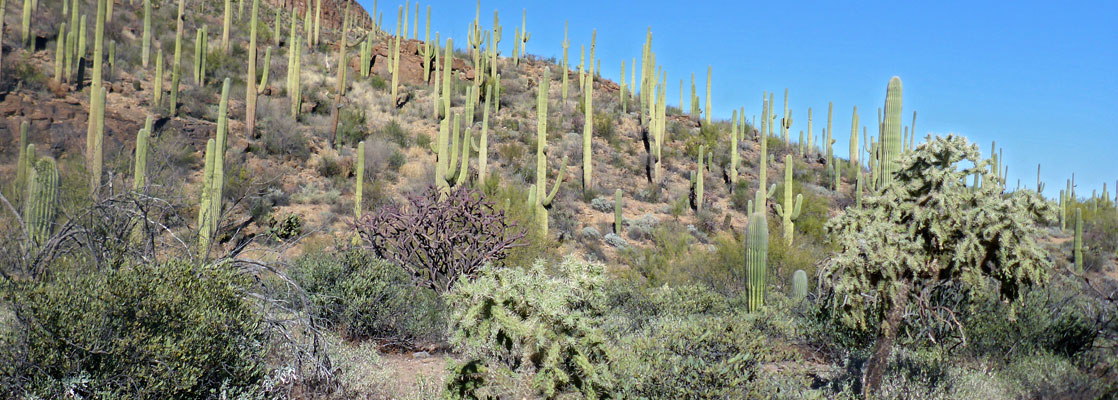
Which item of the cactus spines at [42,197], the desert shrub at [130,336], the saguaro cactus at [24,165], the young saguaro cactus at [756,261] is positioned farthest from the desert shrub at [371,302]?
the saguaro cactus at [24,165]

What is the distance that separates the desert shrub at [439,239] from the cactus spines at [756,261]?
422cm

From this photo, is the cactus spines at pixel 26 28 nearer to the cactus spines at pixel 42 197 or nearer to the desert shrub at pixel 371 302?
the cactus spines at pixel 42 197

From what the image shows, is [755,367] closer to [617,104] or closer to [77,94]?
[77,94]

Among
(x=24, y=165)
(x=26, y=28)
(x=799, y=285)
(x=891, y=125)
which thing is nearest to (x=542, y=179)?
(x=799, y=285)

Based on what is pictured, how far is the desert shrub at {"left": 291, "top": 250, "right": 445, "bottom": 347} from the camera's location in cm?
789

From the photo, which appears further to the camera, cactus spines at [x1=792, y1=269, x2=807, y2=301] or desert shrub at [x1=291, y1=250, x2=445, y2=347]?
cactus spines at [x1=792, y1=269, x2=807, y2=301]

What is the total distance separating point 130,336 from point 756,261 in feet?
30.6

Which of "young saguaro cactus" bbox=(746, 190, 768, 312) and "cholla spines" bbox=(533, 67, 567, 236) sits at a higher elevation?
"cholla spines" bbox=(533, 67, 567, 236)

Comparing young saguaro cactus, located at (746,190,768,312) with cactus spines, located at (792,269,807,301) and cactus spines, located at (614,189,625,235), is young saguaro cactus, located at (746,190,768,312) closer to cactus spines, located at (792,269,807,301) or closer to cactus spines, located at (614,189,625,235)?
cactus spines, located at (792,269,807,301)

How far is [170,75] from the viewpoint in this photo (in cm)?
2328

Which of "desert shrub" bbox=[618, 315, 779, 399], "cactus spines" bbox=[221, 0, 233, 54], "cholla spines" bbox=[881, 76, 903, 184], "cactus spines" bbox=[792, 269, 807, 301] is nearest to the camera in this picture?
"desert shrub" bbox=[618, 315, 779, 399]

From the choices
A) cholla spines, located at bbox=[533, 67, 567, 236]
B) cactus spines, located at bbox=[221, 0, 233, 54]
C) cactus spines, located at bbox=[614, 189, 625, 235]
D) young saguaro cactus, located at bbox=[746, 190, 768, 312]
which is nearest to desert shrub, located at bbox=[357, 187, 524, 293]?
young saguaro cactus, located at bbox=[746, 190, 768, 312]

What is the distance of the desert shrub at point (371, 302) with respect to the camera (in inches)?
311

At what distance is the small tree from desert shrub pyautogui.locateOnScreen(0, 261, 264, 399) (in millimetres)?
4649
